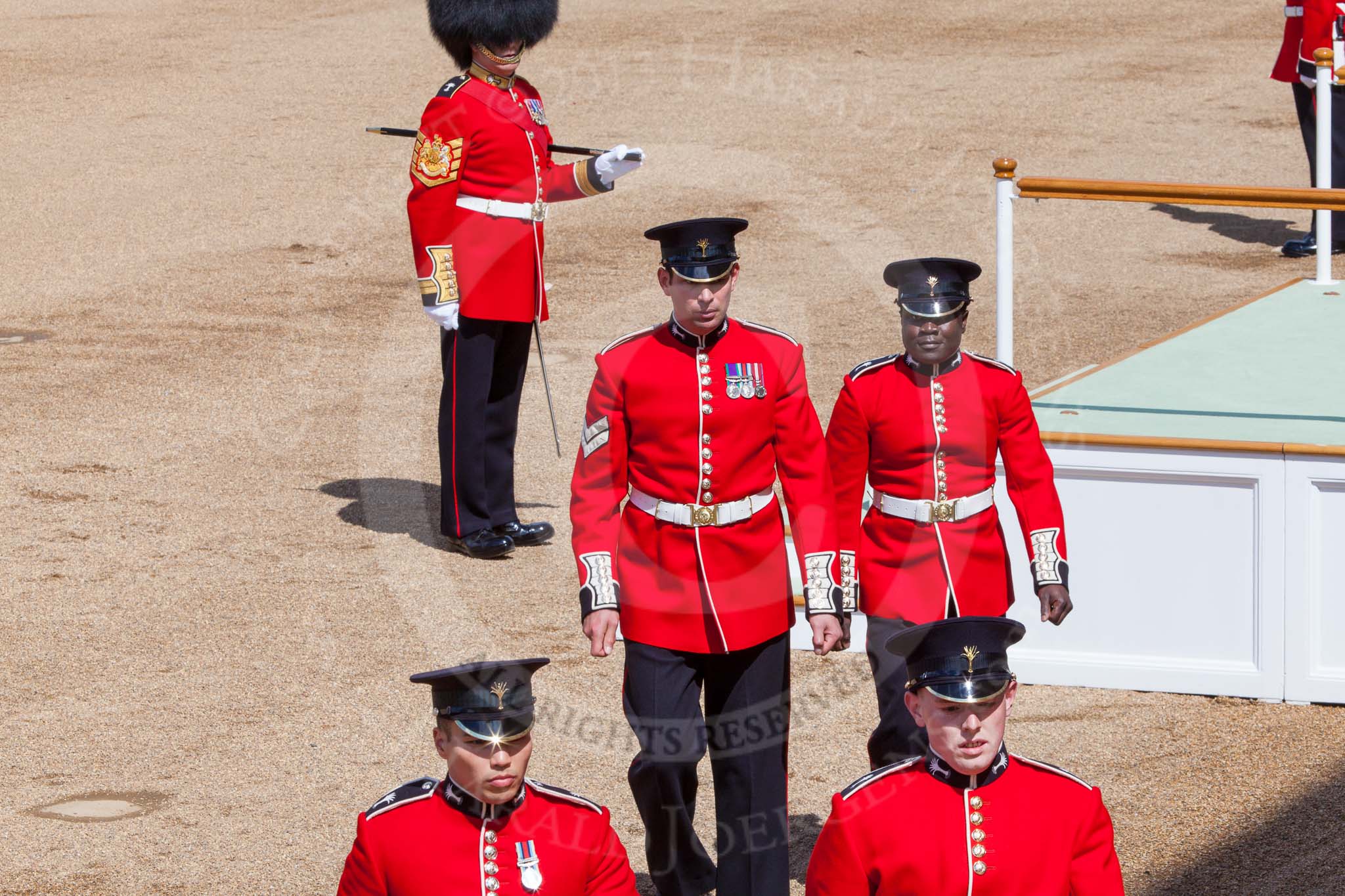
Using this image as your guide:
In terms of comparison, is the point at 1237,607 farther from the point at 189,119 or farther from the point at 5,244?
the point at 189,119

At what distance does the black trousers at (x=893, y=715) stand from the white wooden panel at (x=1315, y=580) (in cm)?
165

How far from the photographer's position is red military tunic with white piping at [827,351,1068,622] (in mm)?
4562

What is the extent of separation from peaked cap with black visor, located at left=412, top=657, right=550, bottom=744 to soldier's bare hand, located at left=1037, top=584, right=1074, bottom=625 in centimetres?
158

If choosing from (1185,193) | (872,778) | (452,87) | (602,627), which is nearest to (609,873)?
(872,778)

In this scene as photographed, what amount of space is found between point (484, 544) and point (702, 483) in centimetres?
272

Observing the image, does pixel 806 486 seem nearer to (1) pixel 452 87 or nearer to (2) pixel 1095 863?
(2) pixel 1095 863

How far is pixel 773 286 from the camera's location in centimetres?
1077

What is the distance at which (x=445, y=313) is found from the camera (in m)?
6.75

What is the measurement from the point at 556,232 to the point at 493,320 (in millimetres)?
5204

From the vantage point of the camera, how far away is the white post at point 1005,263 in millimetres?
5910

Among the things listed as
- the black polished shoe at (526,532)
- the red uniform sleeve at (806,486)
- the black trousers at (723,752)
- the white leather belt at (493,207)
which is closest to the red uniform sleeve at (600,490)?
the black trousers at (723,752)

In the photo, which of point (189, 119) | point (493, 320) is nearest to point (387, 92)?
point (189, 119)

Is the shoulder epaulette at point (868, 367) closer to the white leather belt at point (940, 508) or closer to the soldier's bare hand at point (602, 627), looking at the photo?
the white leather belt at point (940, 508)

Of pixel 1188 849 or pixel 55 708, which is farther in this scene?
pixel 55 708
